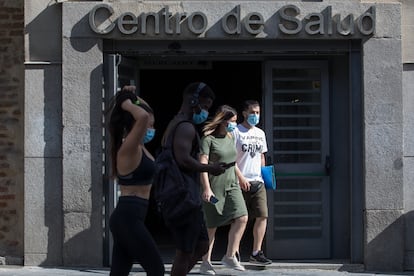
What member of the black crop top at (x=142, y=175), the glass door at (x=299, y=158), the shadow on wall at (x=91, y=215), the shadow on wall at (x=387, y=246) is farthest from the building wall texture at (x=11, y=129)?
the shadow on wall at (x=387, y=246)

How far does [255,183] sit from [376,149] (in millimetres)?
1414

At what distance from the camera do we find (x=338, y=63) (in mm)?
10242

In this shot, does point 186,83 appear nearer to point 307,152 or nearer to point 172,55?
point 172,55

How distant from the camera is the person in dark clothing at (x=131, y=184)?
622 cm

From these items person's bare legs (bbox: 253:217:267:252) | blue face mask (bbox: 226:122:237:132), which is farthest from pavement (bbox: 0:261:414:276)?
blue face mask (bbox: 226:122:237:132)

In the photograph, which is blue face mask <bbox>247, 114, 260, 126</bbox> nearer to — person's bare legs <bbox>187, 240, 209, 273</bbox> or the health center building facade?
the health center building facade

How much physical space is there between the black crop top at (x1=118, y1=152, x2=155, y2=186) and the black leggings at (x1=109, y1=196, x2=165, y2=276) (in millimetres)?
118

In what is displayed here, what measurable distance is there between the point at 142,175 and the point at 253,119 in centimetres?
347

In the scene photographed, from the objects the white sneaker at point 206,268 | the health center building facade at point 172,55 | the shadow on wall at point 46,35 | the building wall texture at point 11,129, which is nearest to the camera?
the white sneaker at point 206,268

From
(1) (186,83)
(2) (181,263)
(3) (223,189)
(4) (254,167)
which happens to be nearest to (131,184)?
(2) (181,263)

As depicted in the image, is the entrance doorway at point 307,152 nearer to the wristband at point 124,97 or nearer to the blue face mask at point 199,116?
the blue face mask at point 199,116

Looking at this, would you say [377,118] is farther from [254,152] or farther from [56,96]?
[56,96]

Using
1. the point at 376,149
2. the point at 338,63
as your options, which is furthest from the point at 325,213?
the point at 338,63

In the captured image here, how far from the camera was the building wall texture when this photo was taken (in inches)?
390
